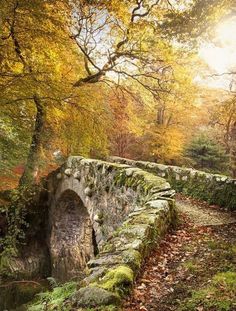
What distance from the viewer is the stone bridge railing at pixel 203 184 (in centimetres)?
848

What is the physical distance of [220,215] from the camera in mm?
7695

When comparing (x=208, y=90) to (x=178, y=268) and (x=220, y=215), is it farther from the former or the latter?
(x=178, y=268)

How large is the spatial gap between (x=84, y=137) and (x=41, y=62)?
2793mm

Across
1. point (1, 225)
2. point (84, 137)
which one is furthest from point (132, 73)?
point (1, 225)

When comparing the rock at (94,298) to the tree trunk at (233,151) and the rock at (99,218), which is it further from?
the tree trunk at (233,151)

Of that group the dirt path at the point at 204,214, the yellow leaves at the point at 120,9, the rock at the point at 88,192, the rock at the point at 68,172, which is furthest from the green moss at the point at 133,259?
the rock at the point at 68,172

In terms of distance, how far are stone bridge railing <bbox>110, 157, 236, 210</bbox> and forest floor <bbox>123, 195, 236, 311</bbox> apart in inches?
73.4

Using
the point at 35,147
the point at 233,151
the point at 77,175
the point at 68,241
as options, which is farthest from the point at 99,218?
the point at 233,151

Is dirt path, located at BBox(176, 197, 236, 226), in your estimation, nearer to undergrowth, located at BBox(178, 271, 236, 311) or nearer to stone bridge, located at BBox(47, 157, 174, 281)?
stone bridge, located at BBox(47, 157, 174, 281)

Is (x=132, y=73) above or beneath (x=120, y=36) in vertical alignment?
beneath

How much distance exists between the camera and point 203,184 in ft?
31.6

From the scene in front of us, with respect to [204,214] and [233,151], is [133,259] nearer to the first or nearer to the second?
[204,214]

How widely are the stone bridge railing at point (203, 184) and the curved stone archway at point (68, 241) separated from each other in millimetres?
4498

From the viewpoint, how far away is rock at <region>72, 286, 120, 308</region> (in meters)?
3.10
